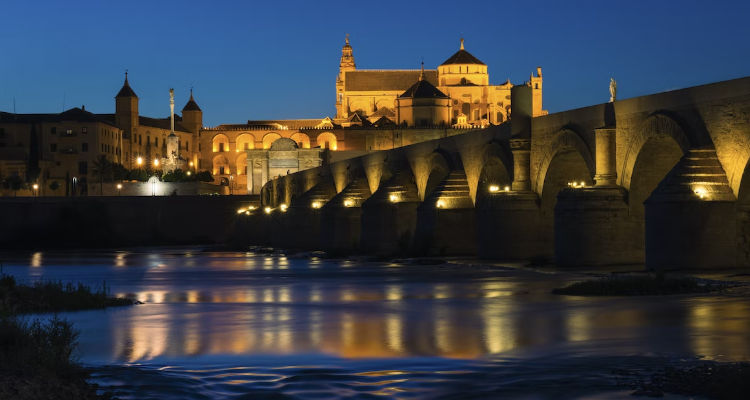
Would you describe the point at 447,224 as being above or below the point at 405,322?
above

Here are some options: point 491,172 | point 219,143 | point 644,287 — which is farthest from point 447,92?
point 644,287

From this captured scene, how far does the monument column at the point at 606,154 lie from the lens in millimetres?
33000

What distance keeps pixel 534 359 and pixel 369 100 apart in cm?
12719

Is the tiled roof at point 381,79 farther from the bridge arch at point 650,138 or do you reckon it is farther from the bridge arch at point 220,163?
the bridge arch at point 650,138

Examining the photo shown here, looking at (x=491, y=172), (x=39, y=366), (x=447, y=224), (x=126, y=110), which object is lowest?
(x=39, y=366)

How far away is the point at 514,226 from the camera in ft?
128

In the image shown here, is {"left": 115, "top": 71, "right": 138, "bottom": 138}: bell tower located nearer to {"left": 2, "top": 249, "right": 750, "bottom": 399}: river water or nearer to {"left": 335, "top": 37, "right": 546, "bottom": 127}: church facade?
{"left": 335, "top": 37, "right": 546, "bottom": 127}: church facade

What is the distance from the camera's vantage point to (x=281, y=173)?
4254 inches

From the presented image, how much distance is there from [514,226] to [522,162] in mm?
2753

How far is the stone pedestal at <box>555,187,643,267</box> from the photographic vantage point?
105 ft

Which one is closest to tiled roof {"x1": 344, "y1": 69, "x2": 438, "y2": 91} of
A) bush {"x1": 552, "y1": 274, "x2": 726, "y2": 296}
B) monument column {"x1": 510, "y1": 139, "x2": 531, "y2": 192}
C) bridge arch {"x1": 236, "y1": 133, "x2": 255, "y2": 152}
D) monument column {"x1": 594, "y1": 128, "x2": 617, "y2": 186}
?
bridge arch {"x1": 236, "y1": 133, "x2": 255, "y2": 152}

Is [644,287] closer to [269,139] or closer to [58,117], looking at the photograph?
[58,117]

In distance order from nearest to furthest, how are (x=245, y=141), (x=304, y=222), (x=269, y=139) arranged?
(x=304, y=222) → (x=245, y=141) → (x=269, y=139)

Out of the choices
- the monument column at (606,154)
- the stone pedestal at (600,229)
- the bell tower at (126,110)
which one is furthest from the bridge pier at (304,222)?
the bell tower at (126,110)
